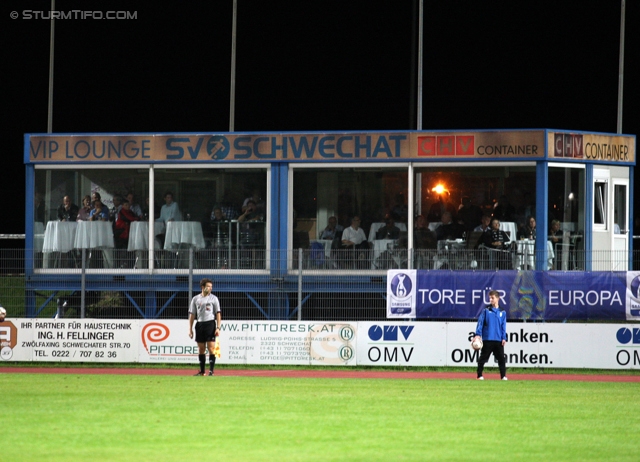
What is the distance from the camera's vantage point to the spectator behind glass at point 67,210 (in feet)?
87.1

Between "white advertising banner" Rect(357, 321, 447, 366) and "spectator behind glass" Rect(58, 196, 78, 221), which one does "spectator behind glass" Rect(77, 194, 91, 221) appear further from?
"white advertising banner" Rect(357, 321, 447, 366)

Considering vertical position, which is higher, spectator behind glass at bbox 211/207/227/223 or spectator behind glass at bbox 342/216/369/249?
spectator behind glass at bbox 211/207/227/223

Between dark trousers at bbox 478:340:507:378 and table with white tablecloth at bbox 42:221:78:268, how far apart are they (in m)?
10.4

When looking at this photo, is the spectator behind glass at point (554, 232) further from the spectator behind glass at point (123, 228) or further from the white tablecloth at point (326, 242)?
the spectator behind glass at point (123, 228)

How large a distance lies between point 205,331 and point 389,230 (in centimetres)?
583

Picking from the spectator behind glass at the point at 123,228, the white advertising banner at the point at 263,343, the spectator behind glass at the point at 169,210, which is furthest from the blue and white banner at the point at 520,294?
the spectator behind glass at the point at 123,228

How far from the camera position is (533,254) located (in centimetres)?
2402

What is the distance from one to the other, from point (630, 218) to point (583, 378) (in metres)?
6.36

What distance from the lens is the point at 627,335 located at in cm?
2270

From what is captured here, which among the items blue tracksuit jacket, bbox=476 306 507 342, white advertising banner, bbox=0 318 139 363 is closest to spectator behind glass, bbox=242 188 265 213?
white advertising banner, bbox=0 318 139 363

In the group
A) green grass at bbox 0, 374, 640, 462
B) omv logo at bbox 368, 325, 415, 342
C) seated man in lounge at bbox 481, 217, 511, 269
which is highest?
seated man in lounge at bbox 481, 217, 511, 269

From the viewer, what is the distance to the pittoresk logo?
24.0 metres

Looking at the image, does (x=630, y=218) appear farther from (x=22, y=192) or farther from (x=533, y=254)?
(x=22, y=192)

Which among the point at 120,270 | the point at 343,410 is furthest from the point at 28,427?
the point at 120,270
